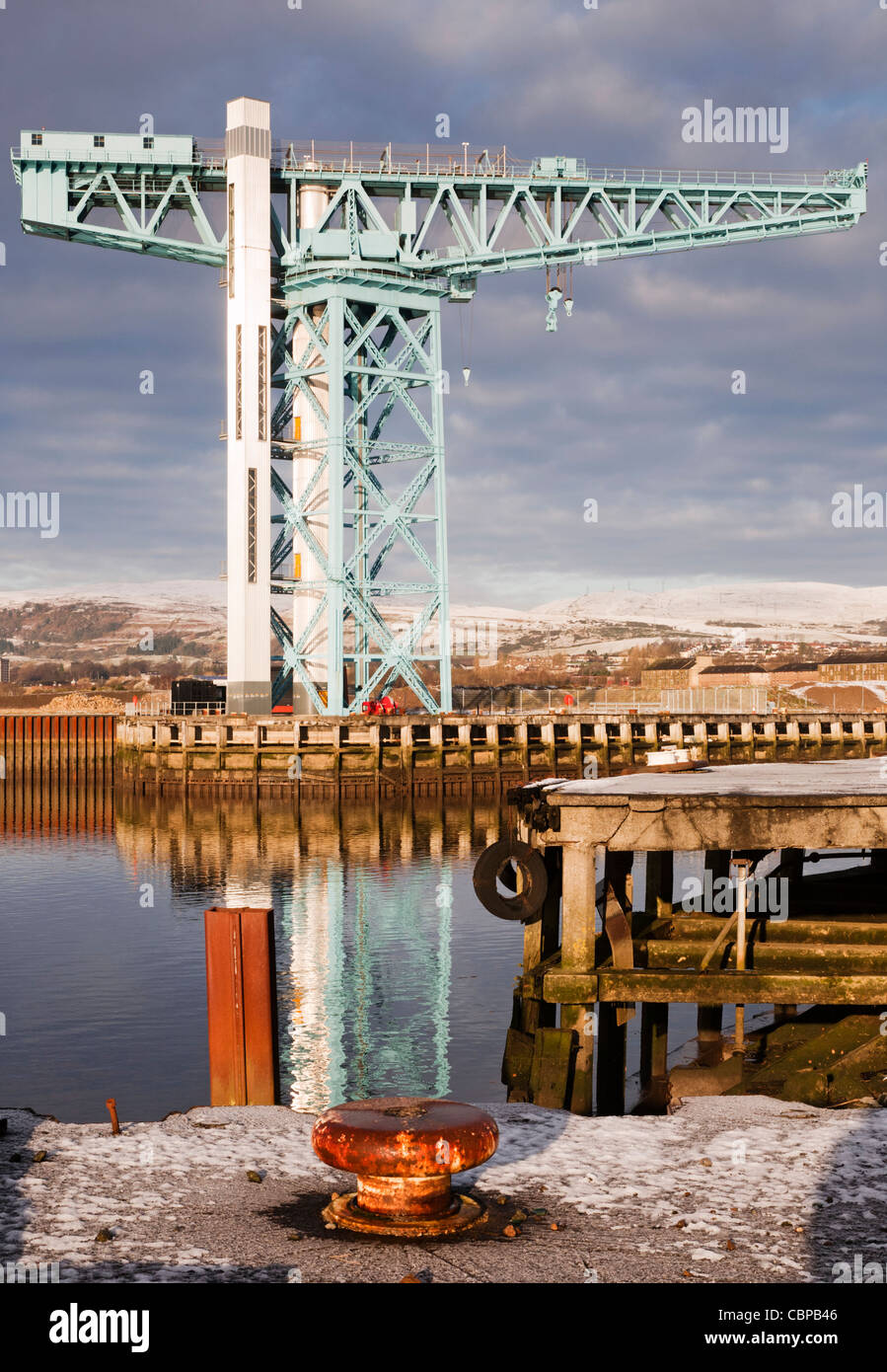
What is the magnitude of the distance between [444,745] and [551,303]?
18.7 m

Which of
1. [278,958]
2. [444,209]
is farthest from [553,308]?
[278,958]

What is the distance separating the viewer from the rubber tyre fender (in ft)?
46.1

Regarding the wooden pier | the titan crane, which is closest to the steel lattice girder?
the titan crane

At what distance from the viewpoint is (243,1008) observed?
11.5 metres

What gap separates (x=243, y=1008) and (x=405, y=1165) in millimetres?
3808

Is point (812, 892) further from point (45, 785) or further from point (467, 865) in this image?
point (45, 785)

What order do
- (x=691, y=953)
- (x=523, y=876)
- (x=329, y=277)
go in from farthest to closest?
(x=329, y=277), (x=523, y=876), (x=691, y=953)

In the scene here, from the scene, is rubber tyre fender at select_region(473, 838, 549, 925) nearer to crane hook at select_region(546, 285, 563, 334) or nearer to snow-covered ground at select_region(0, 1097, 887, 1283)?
snow-covered ground at select_region(0, 1097, 887, 1283)

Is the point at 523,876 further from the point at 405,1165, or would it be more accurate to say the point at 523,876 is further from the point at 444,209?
the point at 444,209

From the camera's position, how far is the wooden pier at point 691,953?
12.4 m

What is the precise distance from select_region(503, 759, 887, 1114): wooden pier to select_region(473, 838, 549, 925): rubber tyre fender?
206mm

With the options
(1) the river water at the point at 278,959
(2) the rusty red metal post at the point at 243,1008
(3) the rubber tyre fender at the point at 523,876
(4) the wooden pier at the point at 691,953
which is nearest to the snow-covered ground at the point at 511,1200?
(2) the rusty red metal post at the point at 243,1008

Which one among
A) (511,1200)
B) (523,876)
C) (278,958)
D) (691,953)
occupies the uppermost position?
(523,876)

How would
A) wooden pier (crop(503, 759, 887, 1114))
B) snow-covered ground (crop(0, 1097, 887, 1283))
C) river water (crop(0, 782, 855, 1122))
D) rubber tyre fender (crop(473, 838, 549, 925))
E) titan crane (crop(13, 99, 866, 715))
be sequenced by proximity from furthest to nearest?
titan crane (crop(13, 99, 866, 715))
river water (crop(0, 782, 855, 1122))
rubber tyre fender (crop(473, 838, 549, 925))
wooden pier (crop(503, 759, 887, 1114))
snow-covered ground (crop(0, 1097, 887, 1283))
